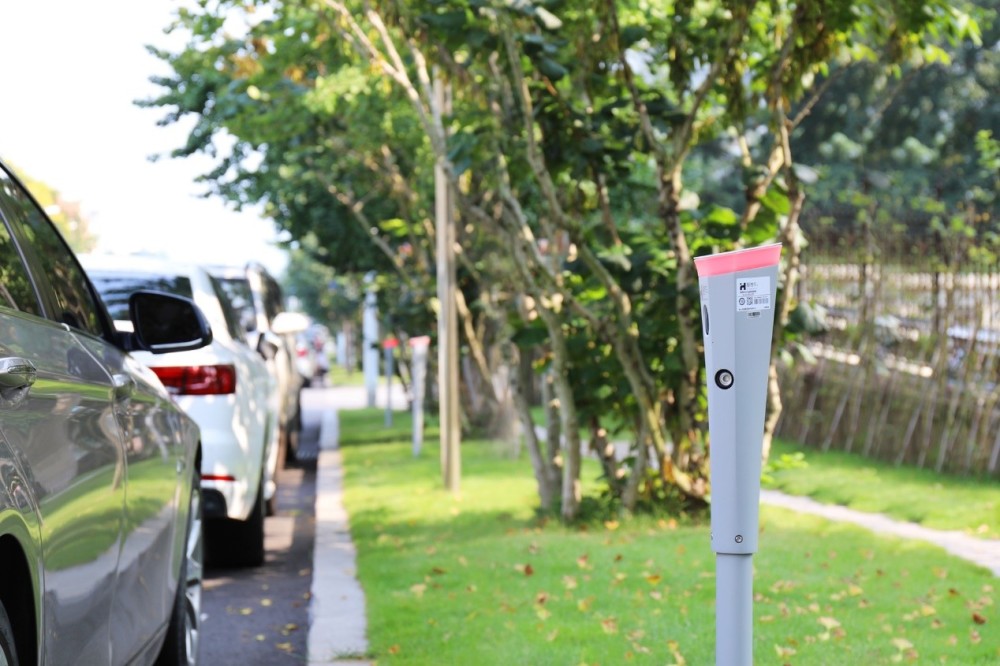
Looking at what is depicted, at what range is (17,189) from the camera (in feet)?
14.0

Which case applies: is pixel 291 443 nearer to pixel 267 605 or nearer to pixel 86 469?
pixel 267 605

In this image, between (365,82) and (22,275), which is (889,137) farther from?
(22,275)

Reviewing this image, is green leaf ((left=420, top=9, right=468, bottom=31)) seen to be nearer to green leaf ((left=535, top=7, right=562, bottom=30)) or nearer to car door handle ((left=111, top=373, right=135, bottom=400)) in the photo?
green leaf ((left=535, top=7, right=562, bottom=30))

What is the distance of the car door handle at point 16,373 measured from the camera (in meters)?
2.93

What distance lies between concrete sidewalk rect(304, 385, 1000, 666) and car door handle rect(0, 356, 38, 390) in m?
3.57

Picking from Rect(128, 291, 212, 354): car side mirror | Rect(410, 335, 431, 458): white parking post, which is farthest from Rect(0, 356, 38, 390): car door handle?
Rect(410, 335, 431, 458): white parking post

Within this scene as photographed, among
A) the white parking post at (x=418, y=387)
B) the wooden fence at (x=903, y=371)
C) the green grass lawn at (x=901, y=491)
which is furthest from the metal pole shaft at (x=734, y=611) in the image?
the white parking post at (x=418, y=387)

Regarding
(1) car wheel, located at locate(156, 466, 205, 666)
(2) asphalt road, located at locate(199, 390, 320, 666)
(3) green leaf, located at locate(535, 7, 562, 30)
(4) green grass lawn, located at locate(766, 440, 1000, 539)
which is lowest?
(2) asphalt road, located at locate(199, 390, 320, 666)

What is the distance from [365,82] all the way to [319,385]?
34.4m

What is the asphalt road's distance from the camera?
7043 mm

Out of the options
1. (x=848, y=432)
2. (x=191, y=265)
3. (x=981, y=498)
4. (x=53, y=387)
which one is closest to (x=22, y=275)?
(x=53, y=387)

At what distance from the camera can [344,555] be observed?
9727 mm

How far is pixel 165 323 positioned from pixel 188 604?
4.01 feet

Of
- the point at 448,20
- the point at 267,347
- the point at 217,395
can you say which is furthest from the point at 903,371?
the point at 217,395
